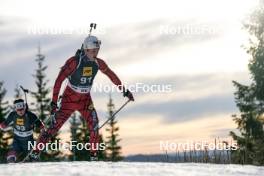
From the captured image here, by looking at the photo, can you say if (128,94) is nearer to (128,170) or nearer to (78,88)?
(78,88)

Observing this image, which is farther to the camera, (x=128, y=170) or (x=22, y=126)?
(x=22, y=126)

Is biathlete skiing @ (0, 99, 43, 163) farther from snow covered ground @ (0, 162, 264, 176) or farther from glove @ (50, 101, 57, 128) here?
snow covered ground @ (0, 162, 264, 176)

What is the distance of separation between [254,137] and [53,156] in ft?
52.7

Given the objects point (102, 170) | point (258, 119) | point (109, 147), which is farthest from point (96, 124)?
point (109, 147)

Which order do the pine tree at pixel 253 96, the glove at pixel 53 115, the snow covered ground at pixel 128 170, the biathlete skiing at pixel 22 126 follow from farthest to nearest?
the pine tree at pixel 253 96 < the biathlete skiing at pixel 22 126 < the glove at pixel 53 115 < the snow covered ground at pixel 128 170

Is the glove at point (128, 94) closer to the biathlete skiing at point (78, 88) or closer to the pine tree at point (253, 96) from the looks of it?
the biathlete skiing at point (78, 88)

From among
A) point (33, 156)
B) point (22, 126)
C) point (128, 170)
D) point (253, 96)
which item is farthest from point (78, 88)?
point (253, 96)

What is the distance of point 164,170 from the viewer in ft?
16.4

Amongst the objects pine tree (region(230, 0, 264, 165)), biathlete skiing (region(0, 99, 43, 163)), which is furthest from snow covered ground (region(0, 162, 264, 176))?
pine tree (region(230, 0, 264, 165))

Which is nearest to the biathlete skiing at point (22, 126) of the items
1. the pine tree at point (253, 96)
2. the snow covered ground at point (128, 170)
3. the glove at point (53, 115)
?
the glove at point (53, 115)

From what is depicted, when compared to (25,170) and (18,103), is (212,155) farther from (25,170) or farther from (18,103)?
(25,170)

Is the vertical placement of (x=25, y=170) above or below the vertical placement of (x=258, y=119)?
below

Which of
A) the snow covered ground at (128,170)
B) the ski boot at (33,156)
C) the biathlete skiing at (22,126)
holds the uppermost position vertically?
the biathlete skiing at (22,126)

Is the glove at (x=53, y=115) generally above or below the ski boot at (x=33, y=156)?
above
